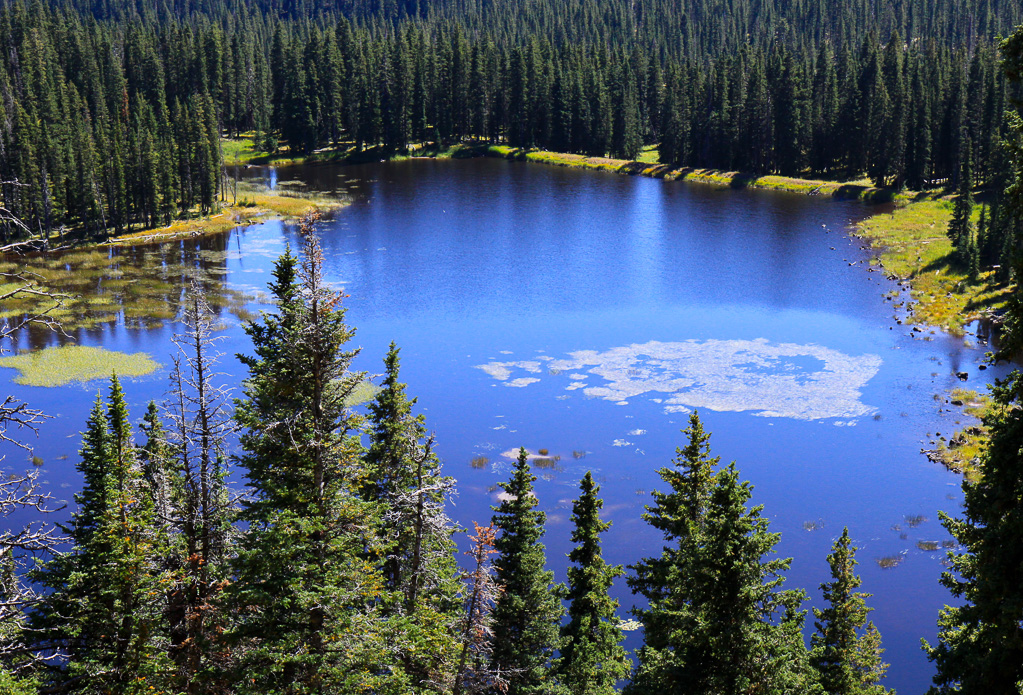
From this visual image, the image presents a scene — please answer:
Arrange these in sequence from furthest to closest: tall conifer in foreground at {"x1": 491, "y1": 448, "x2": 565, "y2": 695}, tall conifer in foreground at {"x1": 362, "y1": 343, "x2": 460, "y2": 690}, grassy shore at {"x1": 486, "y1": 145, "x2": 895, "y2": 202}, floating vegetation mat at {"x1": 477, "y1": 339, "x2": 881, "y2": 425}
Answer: grassy shore at {"x1": 486, "y1": 145, "x2": 895, "y2": 202} < floating vegetation mat at {"x1": 477, "y1": 339, "x2": 881, "y2": 425} < tall conifer in foreground at {"x1": 491, "y1": 448, "x2": 565, "y2": 695} < tall conifer in foreground at {"x1": 362, "y1": 343, "x2": 460, "y2": 690}

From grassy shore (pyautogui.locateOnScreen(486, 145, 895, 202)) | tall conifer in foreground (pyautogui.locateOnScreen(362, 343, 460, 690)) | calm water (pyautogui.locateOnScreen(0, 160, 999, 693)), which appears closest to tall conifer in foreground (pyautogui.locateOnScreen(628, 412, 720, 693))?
tall conifer in foreground (pyautogui.locateOnScreen(362, 343, 460, 690))

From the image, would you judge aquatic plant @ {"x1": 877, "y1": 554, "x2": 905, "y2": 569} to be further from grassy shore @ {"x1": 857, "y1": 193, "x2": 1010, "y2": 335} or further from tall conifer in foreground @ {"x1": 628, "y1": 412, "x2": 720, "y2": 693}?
grassy shore @ {"x1": 857, "y1": 193, "x2": 1010, "y2": 335}

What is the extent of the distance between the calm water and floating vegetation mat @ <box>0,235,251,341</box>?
8.07 ft

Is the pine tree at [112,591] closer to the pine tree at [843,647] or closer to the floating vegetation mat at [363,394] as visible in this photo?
the pine tree at [843,647]

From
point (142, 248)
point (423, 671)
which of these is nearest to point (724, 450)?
point (423, 671)

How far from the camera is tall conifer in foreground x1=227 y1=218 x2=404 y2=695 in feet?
70.1

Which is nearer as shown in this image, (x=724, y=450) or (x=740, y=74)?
(x=724, y=450)

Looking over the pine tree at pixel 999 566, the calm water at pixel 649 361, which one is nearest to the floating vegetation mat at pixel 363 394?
the calm water at pixel 649 361

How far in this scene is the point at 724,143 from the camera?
568 feet

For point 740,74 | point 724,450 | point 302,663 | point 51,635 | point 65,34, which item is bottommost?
point 724,450

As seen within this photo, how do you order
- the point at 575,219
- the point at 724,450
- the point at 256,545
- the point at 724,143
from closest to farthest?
the point at 256,545 < the point at 724,450 < the point at 575,219 < the point at 724,143

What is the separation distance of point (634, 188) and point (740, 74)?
34250mm

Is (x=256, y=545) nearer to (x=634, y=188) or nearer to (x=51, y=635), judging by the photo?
(x=51, y=635)

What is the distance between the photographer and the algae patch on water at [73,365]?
7306cm
